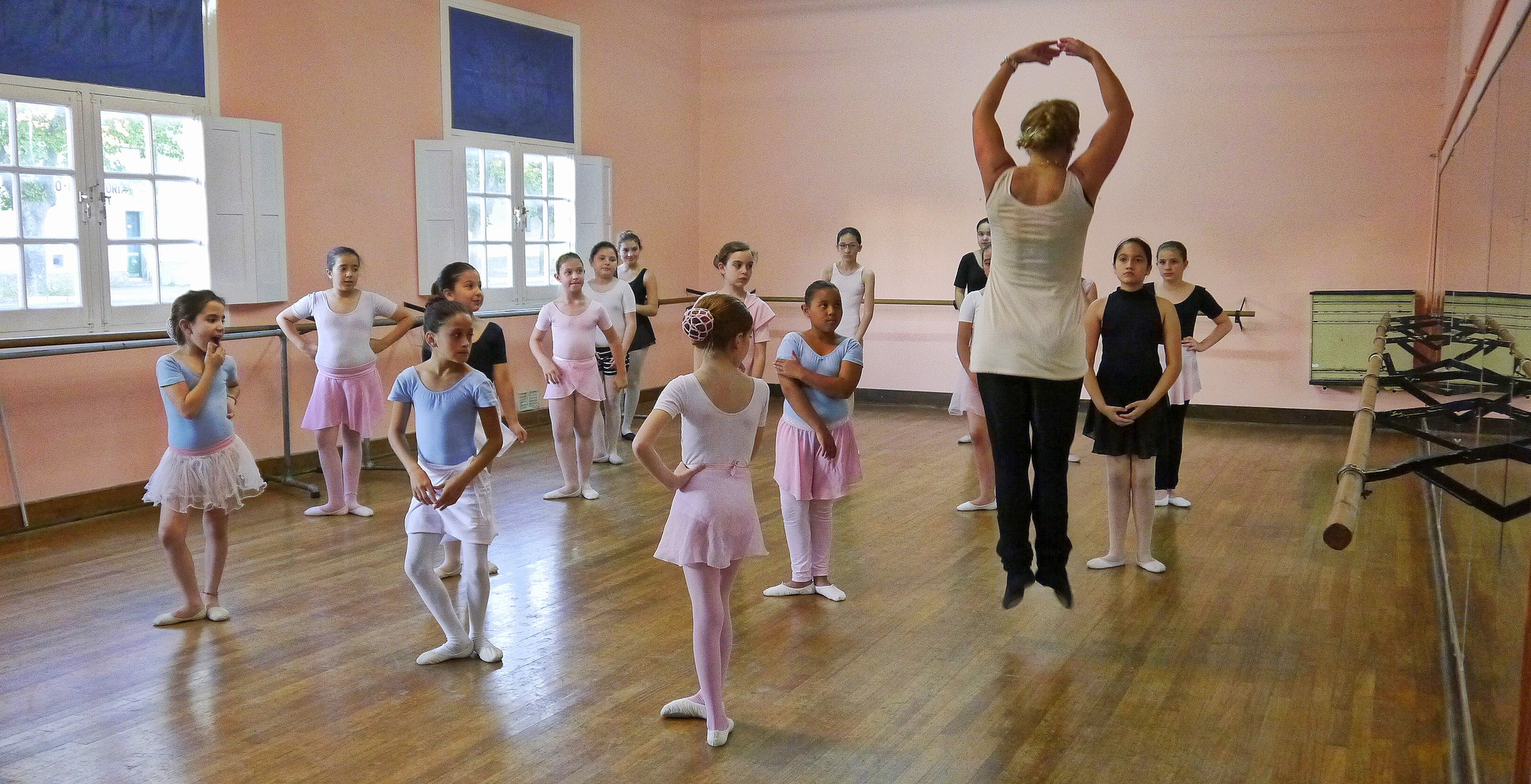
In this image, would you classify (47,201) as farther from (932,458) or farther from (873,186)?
(873,186)

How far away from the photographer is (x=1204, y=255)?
31.9 ft

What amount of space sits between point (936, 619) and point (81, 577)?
3459 mm

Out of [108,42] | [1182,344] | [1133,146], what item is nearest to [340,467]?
[108,42]

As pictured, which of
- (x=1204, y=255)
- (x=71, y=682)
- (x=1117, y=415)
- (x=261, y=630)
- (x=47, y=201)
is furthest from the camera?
(x=1204, y=255)

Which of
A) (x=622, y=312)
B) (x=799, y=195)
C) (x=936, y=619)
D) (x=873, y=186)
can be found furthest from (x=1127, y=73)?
(x=936, y=619)

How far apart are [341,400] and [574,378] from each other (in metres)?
1.18

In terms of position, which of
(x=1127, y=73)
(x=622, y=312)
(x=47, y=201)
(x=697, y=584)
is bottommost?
(x=697, y=584)

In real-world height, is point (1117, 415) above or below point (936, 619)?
above

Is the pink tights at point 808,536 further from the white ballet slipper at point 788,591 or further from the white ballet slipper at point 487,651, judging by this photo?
the white ballet slipper at point 487,651

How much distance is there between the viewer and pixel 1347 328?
365 inches

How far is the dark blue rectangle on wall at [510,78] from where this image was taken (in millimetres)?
8375

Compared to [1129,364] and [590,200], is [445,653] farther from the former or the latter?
[590,200]

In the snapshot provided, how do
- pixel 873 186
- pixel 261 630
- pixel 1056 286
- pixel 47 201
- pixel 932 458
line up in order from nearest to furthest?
1. pixel 1056 286
2. pixel 261 630
3. pixel 47 201
4. pixel 932 458
5. pixel 873 186

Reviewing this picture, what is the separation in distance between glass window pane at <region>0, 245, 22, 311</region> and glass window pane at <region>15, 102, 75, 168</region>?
1.39 ft
